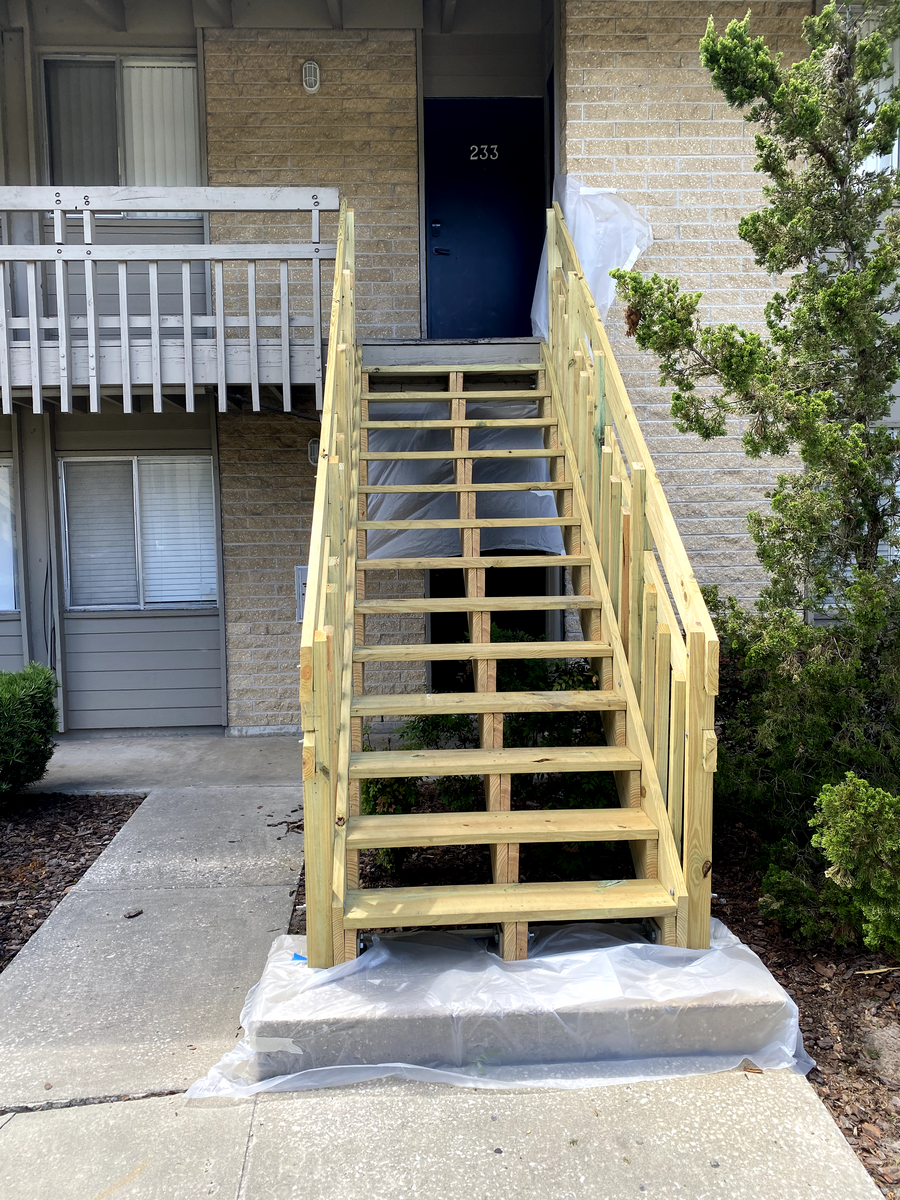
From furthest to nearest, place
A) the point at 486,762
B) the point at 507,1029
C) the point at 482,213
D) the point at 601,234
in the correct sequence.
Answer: the point at 482,213, the point at 601,234, the point at 486,762, the point at 507,1029

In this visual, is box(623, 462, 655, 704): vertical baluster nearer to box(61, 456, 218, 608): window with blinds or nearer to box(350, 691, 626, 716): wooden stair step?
box(350, 691, 626, 716): wooden stair step

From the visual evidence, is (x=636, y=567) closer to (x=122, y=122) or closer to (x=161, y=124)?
(x=161, y=124)

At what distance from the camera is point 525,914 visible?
312 centimetres

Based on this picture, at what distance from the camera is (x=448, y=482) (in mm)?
6352

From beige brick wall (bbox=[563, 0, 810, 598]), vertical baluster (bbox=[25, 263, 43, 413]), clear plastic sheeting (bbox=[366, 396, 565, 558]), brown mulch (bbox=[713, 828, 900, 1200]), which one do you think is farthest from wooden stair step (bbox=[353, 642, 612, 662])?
vertical baluster (bbox=[25, 263, 43, 413])

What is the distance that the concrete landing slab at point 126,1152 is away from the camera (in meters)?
2.36

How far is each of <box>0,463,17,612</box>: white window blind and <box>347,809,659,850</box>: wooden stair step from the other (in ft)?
16.6

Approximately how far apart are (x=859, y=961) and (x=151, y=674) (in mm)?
5601

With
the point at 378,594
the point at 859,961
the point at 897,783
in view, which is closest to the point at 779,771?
the point at 897,783

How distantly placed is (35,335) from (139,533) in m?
1.99

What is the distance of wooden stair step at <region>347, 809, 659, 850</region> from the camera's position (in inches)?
130

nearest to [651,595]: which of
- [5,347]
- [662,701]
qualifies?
[662,701]

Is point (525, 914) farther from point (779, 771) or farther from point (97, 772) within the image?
point (97, 772)

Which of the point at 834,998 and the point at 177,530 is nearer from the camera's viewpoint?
the point at 834,998
